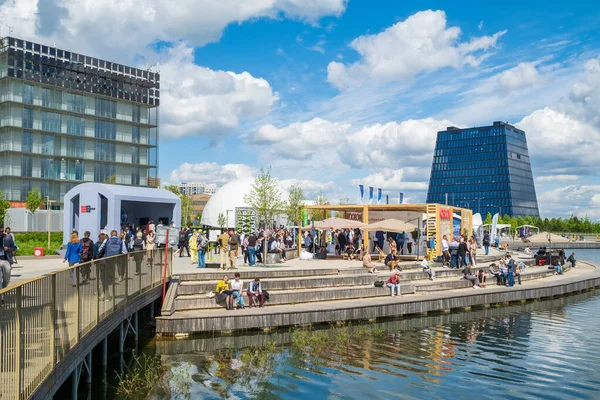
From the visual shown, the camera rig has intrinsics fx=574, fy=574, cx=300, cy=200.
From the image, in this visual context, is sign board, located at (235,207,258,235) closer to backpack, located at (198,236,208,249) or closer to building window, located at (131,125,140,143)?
backpack, located at (198,236,208,249)

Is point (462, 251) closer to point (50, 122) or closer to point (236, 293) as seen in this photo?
point (236, 293)

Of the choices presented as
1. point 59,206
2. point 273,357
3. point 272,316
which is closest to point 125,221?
point 272,316

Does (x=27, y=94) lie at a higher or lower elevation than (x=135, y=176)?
higher

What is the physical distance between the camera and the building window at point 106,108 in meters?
73.1

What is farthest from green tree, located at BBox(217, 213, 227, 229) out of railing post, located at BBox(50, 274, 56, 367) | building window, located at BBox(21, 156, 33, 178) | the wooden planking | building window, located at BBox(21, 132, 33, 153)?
railing post, located at BBox(50, 274, 56, 367)

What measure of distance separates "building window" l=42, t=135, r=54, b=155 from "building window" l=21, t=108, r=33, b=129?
2107 mm

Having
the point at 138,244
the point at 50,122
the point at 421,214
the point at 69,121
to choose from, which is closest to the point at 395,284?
the point at 138,244

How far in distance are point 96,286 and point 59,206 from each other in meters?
62.4

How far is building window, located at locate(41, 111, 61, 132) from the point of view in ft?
223

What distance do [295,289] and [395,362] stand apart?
8.25 m

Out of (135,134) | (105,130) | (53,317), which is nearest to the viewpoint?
(53,317)

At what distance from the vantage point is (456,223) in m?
46.2

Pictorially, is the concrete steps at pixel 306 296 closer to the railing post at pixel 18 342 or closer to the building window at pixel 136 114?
the railing post at pixel 18 342

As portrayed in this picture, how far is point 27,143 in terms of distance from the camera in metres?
66.6
